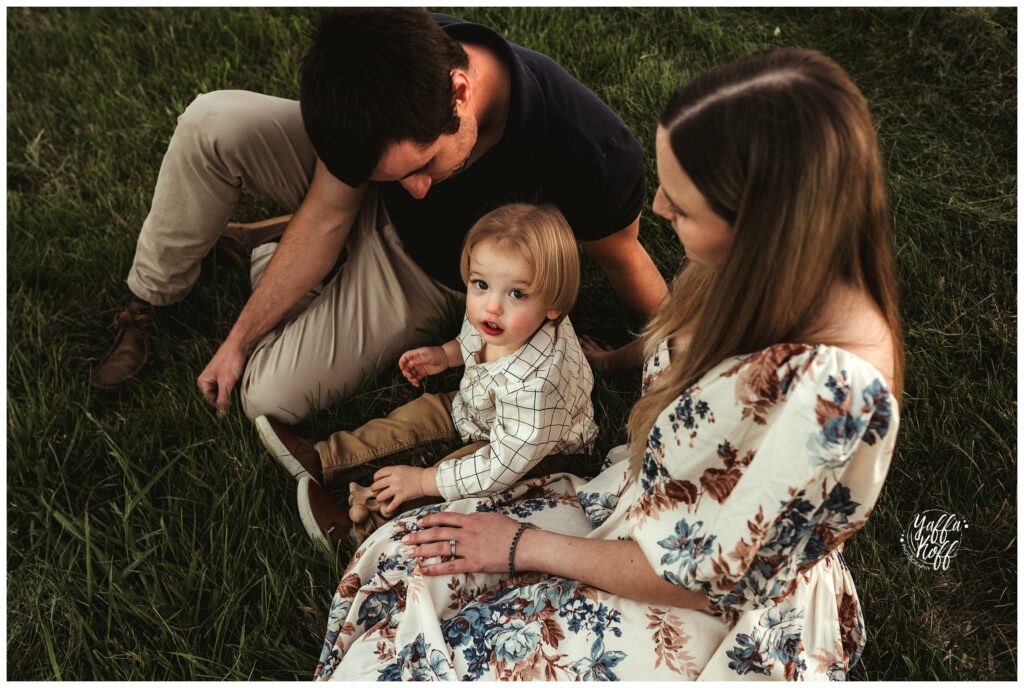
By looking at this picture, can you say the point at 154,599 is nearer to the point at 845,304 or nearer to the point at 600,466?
the point at 600,466

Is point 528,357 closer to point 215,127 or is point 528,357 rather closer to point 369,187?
point 369,187

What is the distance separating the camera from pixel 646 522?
167 centimetres

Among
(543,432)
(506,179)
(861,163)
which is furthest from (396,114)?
(861,163)

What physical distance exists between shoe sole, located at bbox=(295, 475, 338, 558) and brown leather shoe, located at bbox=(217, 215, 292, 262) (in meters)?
1.13

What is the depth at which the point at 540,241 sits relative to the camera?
6.84 ft

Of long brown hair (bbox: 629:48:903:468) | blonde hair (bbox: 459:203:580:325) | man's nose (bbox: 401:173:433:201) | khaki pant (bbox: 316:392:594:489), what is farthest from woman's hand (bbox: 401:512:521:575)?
man's nose (bbox: 401:173:433:201)

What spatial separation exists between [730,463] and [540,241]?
83 cm

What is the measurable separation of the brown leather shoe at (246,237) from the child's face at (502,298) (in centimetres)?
134

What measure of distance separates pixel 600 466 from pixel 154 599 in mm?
1391

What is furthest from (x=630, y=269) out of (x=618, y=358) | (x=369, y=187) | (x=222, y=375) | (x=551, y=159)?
(x=222, y=375)

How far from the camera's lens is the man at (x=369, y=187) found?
6.71 ft

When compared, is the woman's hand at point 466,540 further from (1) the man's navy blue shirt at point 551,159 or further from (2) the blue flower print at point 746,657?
(1) the man's navy blue shirt at point 551,159

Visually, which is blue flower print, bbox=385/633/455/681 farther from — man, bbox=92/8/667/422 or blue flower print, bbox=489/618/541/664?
man, bbox=92/8/667/422

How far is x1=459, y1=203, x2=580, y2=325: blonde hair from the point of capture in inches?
82.0
